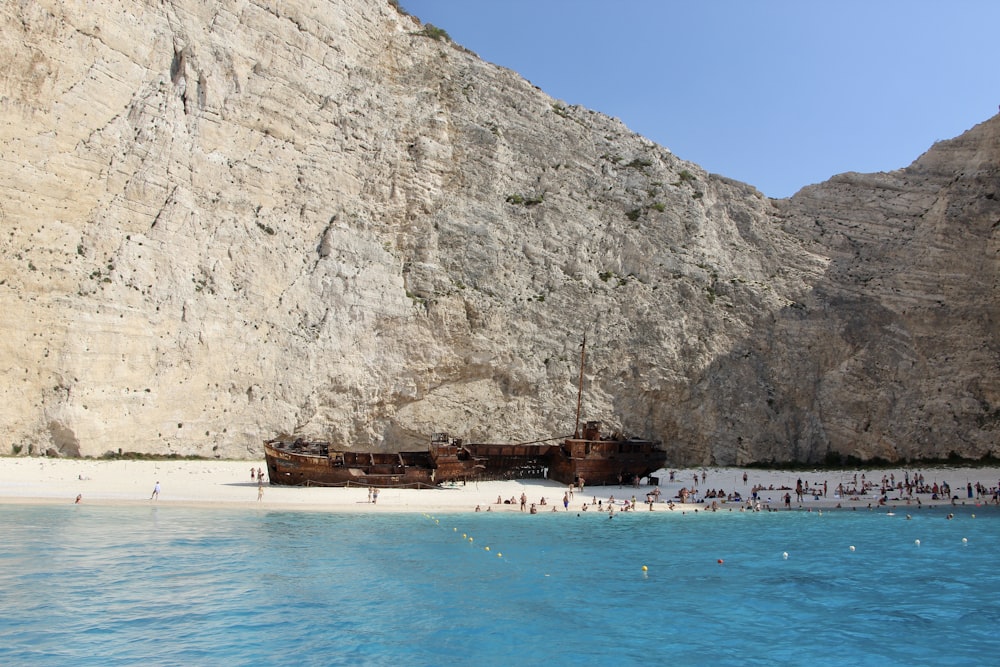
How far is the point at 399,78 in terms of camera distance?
50.6m

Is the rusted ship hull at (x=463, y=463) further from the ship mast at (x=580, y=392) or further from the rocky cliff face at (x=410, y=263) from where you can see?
the rocky cliff face at (x=410, y=263)

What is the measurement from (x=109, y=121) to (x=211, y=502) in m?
23.2

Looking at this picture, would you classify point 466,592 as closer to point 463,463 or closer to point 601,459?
point 463,463

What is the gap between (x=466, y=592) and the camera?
16.7 meters

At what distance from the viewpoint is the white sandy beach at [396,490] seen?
2639cm

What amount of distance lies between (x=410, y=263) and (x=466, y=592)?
29.5 metres

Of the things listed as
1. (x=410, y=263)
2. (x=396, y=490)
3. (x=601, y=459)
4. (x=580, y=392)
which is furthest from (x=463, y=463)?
(x=410, y=263)

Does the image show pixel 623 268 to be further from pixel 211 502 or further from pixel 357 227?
pixel 211 502

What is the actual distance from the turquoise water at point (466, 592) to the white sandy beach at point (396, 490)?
1561 mm

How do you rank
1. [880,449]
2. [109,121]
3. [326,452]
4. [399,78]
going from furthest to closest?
1. [399,78]
2. [880,449]
3. [109,121]
4. [326,452]

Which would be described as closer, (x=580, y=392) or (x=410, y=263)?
(x=580, y=392)

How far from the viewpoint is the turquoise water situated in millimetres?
13023

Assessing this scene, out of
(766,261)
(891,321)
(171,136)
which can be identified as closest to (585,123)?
(766,261)

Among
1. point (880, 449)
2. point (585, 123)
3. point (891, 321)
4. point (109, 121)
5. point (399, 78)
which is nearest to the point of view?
point (109, 121)
